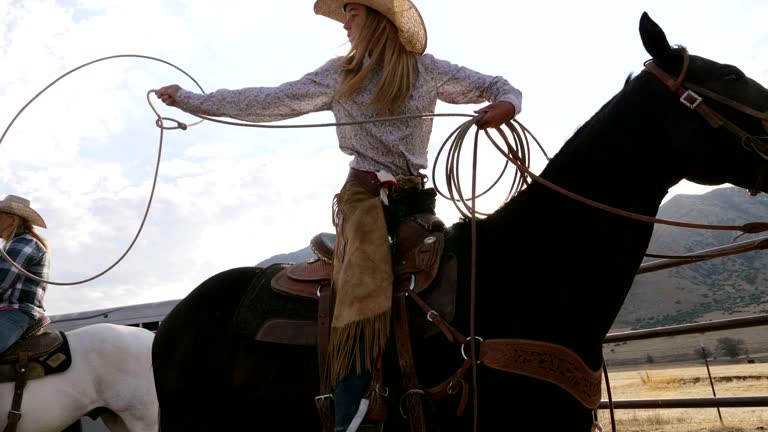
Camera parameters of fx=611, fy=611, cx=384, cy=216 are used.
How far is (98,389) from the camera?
623 centimetres

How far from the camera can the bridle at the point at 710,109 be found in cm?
241

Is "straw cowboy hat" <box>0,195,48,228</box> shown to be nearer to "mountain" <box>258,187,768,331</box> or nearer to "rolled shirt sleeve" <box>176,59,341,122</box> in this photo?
"rolled shirt sleeve" <box>176,59,341,122</box>

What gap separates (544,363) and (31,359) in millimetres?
5470

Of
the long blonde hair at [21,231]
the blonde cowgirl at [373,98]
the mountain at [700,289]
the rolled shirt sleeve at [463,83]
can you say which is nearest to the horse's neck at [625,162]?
the blonde cowgirl at [373,98]

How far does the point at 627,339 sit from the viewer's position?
17.8 ft

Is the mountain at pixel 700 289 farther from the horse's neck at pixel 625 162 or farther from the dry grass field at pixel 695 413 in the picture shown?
the horse's neck at pixel 625 162

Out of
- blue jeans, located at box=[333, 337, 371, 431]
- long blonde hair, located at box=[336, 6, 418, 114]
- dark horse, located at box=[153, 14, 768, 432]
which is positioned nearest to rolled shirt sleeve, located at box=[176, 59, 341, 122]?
long blonde hair, located at box=[336, 6, 418, 114]

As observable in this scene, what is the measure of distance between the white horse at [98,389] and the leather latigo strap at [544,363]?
4.93 m

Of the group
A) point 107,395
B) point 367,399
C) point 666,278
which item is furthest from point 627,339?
point 666,278

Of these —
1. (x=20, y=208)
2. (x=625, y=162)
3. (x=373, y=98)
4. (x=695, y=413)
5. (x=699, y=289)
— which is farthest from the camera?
(x=699, y=289)

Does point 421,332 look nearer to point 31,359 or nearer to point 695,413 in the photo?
point 31,359

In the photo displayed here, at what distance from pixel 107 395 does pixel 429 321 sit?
485 cm

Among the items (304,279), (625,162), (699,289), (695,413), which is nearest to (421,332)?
(304,279)

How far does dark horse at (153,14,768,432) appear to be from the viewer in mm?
2479
